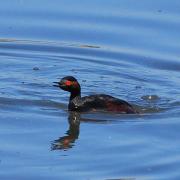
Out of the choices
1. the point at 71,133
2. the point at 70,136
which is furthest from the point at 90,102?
the point at 70,136

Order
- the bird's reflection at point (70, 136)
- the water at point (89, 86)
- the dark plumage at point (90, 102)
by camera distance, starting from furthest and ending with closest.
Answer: the dark plumage at point (90, 102) → the bird's reflection at point (70, 136) → the water at point (89, 86)

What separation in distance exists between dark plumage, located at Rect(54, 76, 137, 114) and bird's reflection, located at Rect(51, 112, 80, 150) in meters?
0.21

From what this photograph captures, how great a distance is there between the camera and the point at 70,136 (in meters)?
13.0

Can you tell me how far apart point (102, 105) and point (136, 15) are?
503cm

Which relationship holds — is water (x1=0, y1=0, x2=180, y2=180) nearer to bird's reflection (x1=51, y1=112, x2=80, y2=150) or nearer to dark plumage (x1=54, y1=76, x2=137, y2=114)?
bird's reflection (x1=51, y1=112, x2=80, y2=150)

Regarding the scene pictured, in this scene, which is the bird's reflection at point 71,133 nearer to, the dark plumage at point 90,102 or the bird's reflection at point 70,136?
the bird's reflection at point 70,136

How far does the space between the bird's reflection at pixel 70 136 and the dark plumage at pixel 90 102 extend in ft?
0.71

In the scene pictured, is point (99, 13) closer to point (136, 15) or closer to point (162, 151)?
point (136, 15)

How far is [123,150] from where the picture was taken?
471 inches

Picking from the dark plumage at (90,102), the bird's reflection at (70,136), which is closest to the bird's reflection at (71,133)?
the bird's reflection at (70,136)

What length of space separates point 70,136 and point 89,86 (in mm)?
3241

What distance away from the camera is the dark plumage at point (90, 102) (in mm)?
14242

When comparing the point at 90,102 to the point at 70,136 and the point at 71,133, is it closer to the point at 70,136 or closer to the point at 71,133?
the point at 71,133

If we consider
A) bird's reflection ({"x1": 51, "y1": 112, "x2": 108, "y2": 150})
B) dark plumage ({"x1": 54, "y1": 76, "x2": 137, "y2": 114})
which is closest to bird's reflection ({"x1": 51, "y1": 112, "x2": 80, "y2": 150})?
bird's reflection ({"x1": 51, "y1": 112, "x2": 108, "y2": 150})
